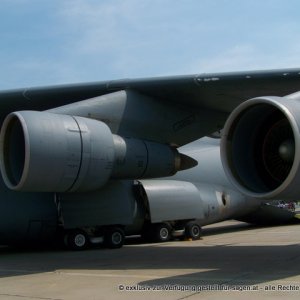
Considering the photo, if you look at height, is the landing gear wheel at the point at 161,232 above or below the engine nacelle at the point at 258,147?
below

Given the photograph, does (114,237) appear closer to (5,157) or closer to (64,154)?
(5,157)

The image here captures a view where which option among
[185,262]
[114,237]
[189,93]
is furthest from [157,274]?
[114,237]

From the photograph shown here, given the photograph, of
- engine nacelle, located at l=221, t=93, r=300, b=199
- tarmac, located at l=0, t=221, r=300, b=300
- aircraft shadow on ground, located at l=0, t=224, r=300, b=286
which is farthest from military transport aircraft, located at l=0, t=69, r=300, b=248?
tarmac, located at l=0, t=221, r=300, b=300

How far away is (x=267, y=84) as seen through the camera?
961cm

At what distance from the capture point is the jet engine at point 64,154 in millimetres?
8047

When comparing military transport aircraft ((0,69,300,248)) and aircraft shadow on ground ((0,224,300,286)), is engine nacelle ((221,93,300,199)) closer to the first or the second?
military transport aircraft ((0,69,300,248))

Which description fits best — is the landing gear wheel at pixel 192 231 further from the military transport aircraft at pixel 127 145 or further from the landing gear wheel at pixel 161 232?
the military transport aircraft at pixel 127 145

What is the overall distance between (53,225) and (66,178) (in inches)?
146

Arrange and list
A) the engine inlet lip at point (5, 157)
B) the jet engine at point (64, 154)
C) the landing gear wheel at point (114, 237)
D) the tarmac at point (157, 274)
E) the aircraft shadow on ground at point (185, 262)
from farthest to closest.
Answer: the landing gear wheel at point (114, 237) < the engine inlet lip at point (5, 157) < the jet engine at point (64, 154) < the aircraft shadow on ground at point (185, 262) < the tarmac at point (157, 274)

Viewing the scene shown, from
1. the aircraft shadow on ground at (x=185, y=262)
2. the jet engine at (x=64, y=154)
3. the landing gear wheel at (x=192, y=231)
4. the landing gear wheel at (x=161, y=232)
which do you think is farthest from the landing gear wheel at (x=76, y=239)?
the landing gear wheel at (x=192, y=231)

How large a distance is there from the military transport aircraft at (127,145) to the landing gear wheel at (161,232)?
10 centimetres

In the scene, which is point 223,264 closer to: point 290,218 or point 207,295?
point 207,295

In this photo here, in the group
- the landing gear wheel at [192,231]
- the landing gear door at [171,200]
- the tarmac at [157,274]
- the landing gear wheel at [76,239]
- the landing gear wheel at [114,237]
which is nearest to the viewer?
the tarmac at [157,274]

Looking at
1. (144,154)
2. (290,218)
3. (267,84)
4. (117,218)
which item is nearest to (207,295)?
(144,154)
